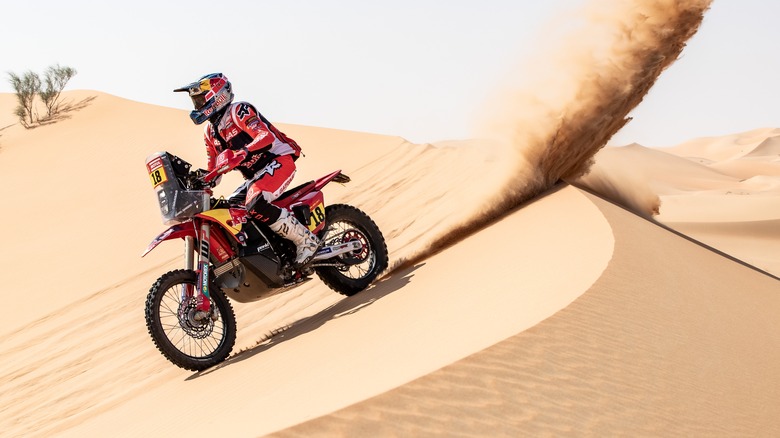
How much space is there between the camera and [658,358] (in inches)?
210

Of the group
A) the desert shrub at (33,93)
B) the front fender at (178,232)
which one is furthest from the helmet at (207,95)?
the desert shrub at (33,93)

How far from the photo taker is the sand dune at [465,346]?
4.49m

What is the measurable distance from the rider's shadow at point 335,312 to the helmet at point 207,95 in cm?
188

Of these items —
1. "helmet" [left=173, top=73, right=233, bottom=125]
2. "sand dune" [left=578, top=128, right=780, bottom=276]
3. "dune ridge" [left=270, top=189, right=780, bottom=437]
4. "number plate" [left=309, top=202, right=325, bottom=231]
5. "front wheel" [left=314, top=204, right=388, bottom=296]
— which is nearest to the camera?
"dune ridge" [left=270, top=189, right=780, bottom=437]

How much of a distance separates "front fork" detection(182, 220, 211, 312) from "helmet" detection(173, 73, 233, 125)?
0.92 metres

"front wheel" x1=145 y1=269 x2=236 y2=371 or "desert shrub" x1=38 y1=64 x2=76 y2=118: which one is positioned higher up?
"desert shrub" x1=38 y1=64 x2=76 y2=118

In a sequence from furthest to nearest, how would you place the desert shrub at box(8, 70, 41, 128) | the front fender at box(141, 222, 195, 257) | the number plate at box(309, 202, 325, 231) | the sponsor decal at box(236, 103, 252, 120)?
the desert shrub at box(8, 70, 41, 128) < the number plate at box(309, 202, 325, 231) < the sponsor decal at box(236, 103, 252, 120) < the front fender at box(141, 222, 195, 257)

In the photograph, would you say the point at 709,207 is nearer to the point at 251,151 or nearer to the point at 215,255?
the point at 251,151

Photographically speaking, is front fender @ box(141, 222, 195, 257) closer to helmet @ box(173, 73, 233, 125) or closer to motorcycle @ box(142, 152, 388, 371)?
motorcycle @ box(142, 152, 388, 371)

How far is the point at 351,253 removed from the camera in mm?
7859

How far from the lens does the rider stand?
6988 mm

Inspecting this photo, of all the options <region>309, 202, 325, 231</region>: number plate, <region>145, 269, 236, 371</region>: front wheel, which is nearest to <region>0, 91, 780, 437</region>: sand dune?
<region>145, 269, 236, 371</region>: front wheel

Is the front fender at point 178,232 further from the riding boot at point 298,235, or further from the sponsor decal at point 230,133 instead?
the sponsor decal at point 230,133

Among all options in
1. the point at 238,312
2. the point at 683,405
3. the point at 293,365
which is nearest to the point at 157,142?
the point at 238,312
